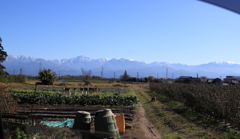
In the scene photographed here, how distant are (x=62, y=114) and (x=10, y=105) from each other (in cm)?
378

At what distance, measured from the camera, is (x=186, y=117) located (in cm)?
1323

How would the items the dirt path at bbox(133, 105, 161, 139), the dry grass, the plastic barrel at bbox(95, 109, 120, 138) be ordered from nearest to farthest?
the plastic barrel at bbox(95, 109, 120, 138), the dry grass, the dirt path at bbox(133, 105, 161, 139)

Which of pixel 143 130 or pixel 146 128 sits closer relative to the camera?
pixel 143 130

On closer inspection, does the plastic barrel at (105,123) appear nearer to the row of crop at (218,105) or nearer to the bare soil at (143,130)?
the bare soil at (143,130)

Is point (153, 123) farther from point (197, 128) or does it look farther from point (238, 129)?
point (238, 129)

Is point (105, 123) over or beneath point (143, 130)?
over

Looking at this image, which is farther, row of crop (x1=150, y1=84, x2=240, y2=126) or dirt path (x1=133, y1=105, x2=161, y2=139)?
row of crop (x1=150, y1=84, x2=240, y2=126)

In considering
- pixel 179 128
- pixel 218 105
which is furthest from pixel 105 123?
pixel 218 105

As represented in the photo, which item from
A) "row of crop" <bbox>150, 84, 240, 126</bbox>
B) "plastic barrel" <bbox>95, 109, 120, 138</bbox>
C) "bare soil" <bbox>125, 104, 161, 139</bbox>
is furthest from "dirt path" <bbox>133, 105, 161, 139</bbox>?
"row of crop" <bbox>150, 84, 240, 126</bbox>

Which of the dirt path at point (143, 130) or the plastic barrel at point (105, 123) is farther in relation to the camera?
the dirt path at point (143, 130)

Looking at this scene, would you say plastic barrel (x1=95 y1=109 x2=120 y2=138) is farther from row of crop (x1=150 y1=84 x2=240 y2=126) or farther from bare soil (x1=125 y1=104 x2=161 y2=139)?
row of crop (x1=150 y1=84 x2=240 y2=126)

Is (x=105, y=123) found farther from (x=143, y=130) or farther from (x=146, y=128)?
(x=146, y=128)

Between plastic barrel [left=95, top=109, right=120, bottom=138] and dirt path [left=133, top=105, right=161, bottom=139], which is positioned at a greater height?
plastic barrel [left=95, top=109, right=120, bottom=138]

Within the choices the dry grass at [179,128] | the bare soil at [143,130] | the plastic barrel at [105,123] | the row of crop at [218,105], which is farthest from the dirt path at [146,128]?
the row of crop at [218,105]
